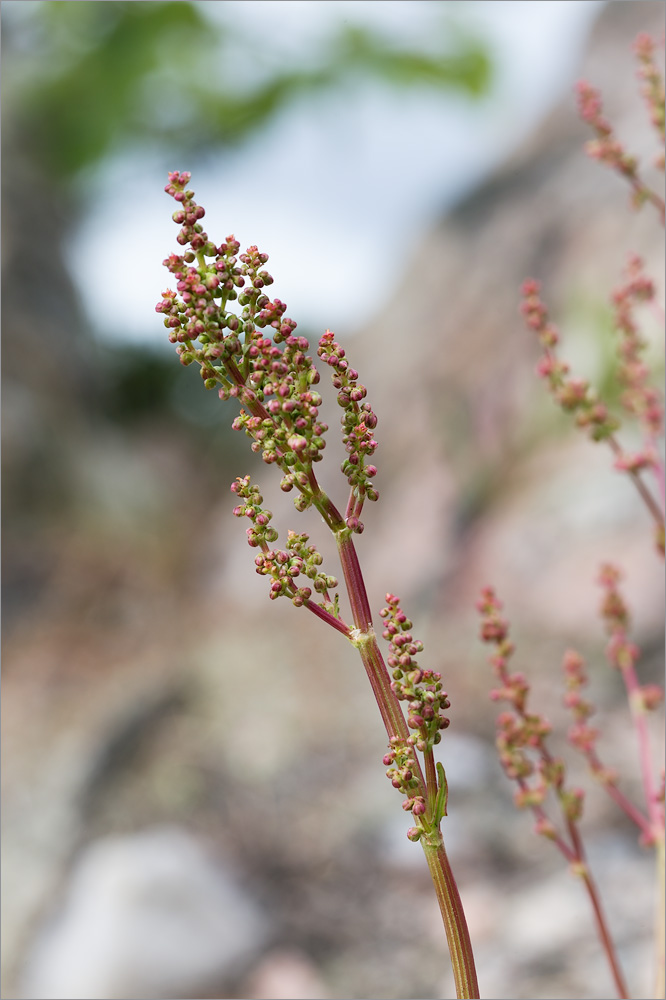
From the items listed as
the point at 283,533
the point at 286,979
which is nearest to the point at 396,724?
the point at 286,979

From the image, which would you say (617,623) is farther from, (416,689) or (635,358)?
(416,689)

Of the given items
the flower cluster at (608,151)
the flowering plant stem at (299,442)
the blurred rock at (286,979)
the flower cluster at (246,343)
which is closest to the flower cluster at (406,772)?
the flowering plant stem at (299,442)

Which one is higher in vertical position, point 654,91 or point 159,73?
point 159,73

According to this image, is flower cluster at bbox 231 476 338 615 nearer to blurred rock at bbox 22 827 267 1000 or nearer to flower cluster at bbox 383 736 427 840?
flower cluster at bbox 383 736 427 840

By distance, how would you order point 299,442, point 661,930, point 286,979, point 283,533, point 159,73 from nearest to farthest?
1. point 299,442
2. point 661,930
3. point 286,979
4. point 283,533
5. point 159,73

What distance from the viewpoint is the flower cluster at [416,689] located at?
0.35 metres

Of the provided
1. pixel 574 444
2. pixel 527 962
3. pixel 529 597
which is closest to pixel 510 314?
pixel 574 444

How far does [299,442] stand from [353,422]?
29 millimetres

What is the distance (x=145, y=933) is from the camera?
146 cm

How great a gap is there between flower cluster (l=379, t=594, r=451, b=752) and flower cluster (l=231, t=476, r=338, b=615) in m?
0.03

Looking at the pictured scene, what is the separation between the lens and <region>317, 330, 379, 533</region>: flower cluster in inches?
14.2

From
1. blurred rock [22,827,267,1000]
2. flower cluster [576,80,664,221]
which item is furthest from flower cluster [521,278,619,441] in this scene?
blurred rock [22,827,267,1000]

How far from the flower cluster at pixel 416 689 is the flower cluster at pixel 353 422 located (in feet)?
0.17

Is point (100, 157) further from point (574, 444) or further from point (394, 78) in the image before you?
point (574, 444)
